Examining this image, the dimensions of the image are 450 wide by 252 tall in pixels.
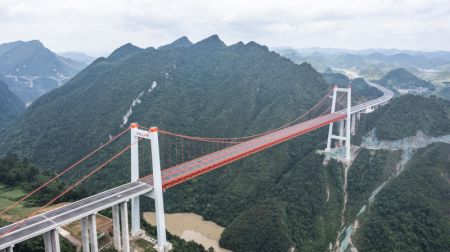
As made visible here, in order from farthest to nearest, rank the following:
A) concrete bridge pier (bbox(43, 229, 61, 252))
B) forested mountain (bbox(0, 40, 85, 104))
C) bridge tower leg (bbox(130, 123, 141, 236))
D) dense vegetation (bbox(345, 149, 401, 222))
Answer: forested mountain (bbox(0, 40, 85, 104))
dense vegetation (bbox(345, 149, 401, 222))
bridge tower leg (bbox(130, 123, 141, 236))
concrete bridge pier (bbox(43, 229, 61, 252))

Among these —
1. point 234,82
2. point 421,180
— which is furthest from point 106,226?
point 234,82

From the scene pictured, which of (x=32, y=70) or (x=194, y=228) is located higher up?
(x=32, y=70)

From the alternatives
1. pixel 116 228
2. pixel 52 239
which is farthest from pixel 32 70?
pixel 52 239

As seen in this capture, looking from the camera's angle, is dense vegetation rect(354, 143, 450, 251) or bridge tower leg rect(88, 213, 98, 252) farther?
dense vegetation rect(354, 143, 450, 251)

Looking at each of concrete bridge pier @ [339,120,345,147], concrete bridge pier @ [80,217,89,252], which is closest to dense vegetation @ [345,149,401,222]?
concrete bridge pier @ [339,120,345,147]

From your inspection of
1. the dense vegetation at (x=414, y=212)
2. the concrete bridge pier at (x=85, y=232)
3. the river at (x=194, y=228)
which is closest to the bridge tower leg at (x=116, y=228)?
the concrete bridge pier at (x=85, y=232)

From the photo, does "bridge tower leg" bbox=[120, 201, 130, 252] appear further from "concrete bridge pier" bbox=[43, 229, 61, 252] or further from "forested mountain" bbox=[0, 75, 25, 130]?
"forested mountain" bbox=[0, 75, 25, 130]

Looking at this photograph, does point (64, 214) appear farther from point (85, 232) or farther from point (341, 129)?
point (341, 129)
